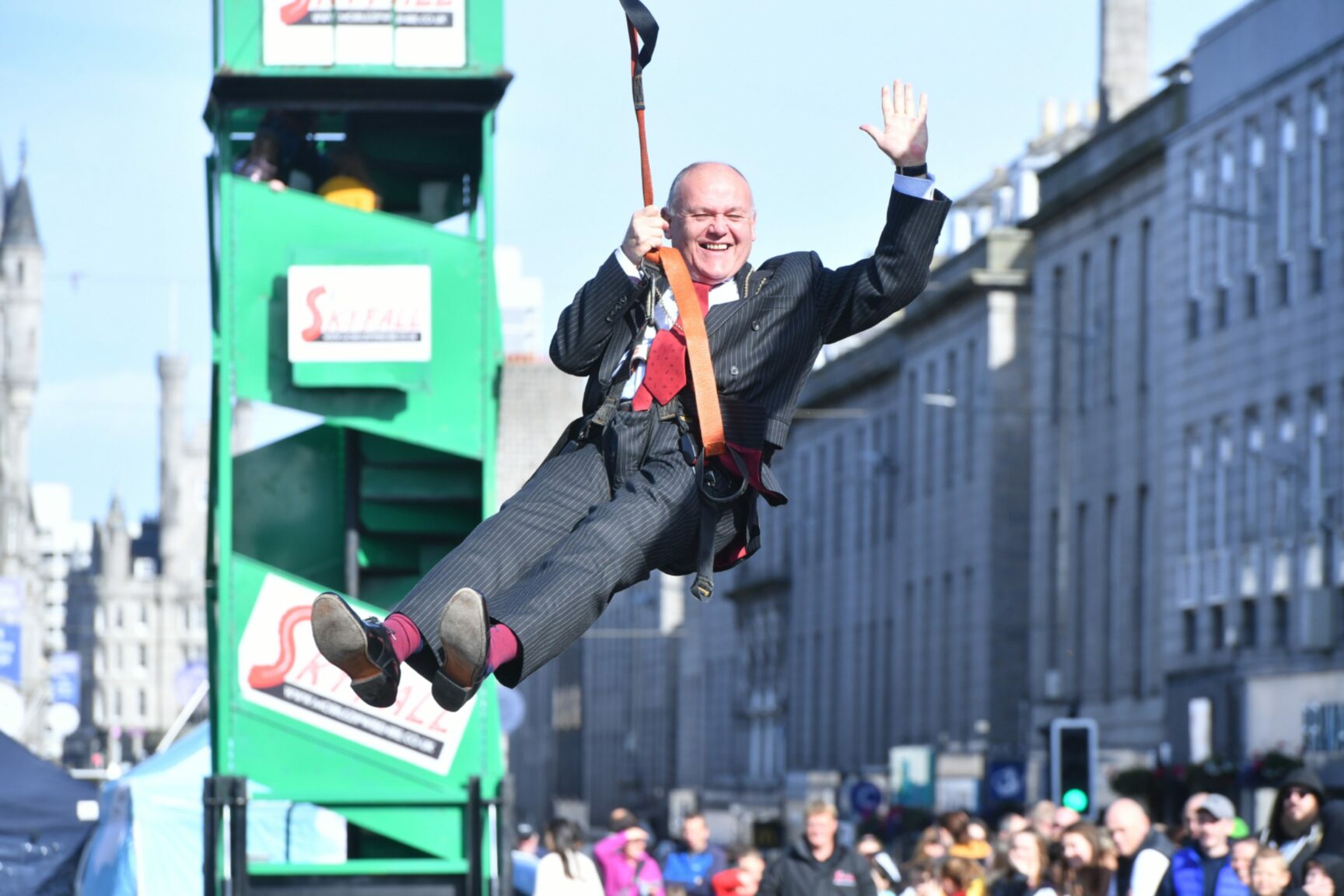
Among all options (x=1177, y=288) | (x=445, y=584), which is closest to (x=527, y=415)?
(x=1177, y=288)

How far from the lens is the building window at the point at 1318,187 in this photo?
4591 centimetres

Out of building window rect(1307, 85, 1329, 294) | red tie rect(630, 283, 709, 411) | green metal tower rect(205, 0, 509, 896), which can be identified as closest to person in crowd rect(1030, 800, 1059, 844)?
green metal tower rect(205, 0, 509, 896)

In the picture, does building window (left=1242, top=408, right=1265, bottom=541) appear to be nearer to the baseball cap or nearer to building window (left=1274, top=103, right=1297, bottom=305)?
building window (left=1274, top=103, right=1297, bottom=305)

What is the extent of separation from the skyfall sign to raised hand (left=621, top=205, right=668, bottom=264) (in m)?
7.49

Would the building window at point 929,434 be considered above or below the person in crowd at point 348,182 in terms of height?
above

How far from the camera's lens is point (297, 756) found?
54.0ft

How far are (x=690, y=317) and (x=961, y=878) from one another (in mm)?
8806

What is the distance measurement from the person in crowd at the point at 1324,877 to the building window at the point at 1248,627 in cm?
3449

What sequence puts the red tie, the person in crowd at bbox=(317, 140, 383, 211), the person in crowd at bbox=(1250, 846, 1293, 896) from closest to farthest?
the red tie < the person in crowd at bbox=(1250, 846, 1293, 896) < the person in crowd at bbox=(317, 140, 383, 211)

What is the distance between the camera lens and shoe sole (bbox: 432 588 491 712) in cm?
816

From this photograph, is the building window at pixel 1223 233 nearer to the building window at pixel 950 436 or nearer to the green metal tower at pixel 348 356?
the building window at pixel 950 436

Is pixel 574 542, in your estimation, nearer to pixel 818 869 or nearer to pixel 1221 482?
pixel 818 869

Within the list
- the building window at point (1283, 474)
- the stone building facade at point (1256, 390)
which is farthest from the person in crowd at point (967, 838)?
the building window at point (1283, 474)

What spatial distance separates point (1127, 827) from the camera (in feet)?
49.3
